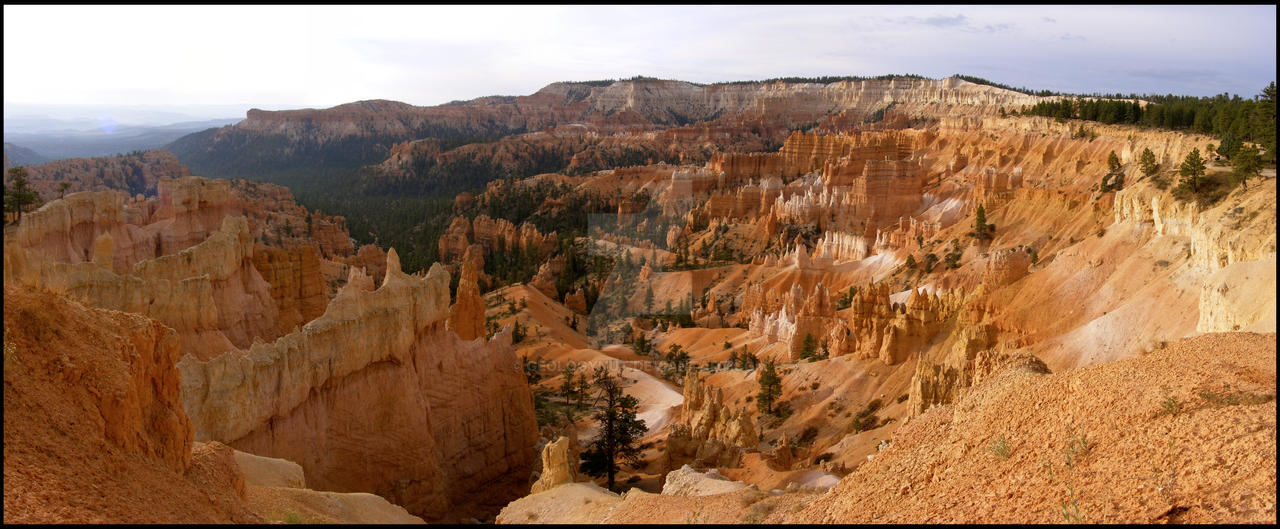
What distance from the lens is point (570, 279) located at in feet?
207

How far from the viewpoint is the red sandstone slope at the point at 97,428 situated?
733cm

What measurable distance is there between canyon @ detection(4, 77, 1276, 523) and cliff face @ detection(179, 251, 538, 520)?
0.26 ft

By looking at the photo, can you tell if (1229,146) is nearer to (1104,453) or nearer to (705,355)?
(705,355)

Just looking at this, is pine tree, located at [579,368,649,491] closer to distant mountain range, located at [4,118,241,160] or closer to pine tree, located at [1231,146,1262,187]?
pine tree, located at [1231,146,1262,187]

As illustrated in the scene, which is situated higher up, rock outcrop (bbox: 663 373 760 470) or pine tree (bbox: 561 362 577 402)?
rock outcrop (bbox: 663 373 760 470)

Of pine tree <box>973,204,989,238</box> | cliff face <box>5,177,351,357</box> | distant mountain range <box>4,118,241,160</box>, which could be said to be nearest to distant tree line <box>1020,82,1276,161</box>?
pine tree <box>973,204,989,238</box>

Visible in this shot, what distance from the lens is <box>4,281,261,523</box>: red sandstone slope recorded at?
7328 millimetres

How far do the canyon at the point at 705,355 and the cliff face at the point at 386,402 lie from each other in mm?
81

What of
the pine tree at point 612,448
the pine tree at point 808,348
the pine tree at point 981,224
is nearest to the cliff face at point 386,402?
the pine tree at point 612,448

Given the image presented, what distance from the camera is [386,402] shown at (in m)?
19.5

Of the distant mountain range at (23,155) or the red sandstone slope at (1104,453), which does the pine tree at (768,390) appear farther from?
the distant mountain range at (23,155)

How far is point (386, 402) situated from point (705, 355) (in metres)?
27.8

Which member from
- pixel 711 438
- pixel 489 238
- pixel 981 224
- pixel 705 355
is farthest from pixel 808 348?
pixel 489 238

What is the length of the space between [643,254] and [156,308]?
4511cm
